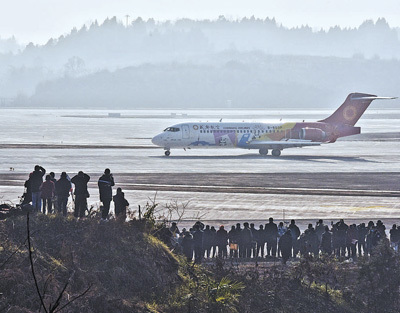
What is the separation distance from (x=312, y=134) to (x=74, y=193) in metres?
51.9

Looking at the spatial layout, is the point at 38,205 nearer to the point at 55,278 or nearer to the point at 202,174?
the point at 55,278

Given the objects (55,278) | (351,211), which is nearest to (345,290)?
(55,278)

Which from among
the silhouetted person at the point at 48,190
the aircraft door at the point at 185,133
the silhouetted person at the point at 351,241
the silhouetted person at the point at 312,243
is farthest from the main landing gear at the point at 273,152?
the silhouetted person at the point at 312,243

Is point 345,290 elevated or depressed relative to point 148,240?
depressed

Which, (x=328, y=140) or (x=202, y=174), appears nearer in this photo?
(x=202, y=174)

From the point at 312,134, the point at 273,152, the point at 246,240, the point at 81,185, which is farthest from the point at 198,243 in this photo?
the point at 312,134

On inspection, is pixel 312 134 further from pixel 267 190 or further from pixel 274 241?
pixel 274 241

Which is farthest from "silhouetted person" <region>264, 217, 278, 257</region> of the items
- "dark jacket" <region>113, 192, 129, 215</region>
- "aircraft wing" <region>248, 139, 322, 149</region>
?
"aircraft wing" <region>248, 139, 322, 149</region>

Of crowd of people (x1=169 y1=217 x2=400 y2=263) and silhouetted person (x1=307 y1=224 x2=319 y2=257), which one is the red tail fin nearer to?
crowd of people (x1=169 y1=217 x2=400 y2=263)

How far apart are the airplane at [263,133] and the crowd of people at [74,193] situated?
40714 millimetres

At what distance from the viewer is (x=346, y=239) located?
2628 cm

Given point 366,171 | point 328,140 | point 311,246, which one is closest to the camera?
point 311,246

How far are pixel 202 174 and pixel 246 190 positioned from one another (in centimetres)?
900

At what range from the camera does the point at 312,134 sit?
244 feet
